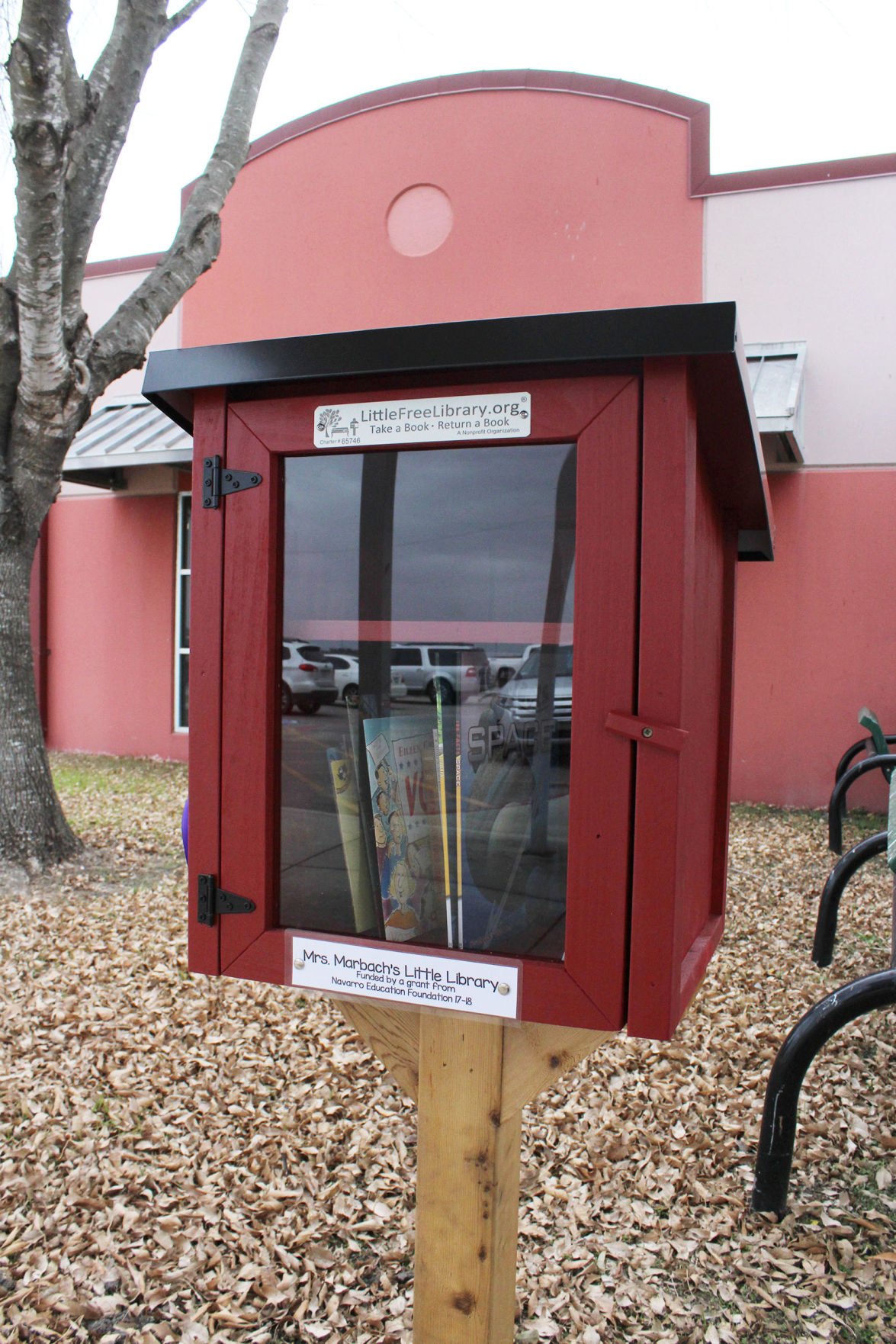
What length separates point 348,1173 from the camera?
117 inches

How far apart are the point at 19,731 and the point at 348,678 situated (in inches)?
180

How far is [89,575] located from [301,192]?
4504 mm

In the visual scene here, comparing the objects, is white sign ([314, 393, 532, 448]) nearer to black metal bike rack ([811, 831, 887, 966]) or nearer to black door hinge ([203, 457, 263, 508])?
black door hinge ([203, 457, 263, 508])

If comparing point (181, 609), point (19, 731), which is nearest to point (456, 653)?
point (19, 731)

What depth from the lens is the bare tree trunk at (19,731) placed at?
5.42m

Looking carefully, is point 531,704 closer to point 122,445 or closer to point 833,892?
point 833,892

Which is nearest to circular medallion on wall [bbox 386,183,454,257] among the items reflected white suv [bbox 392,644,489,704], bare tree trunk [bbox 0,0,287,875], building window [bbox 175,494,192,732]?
bare tree trunk [bbox 0,0,287,875]

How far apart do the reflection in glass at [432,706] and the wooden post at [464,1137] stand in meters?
0.16

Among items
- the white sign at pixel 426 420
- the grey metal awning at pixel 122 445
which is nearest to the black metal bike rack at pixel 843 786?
the white sign at pixel 426 420

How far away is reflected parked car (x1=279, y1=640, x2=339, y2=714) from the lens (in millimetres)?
1514

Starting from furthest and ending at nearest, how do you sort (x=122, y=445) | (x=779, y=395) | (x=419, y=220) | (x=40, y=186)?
(x=122, y=445) → (x=419, y=220) → (x=779, y=395) → (x=40, y=186)

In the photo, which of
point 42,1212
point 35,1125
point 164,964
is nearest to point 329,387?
point 42,1212

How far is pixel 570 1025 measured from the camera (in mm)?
1359

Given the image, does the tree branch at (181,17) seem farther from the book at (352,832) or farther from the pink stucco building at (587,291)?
the book at (352,832)
